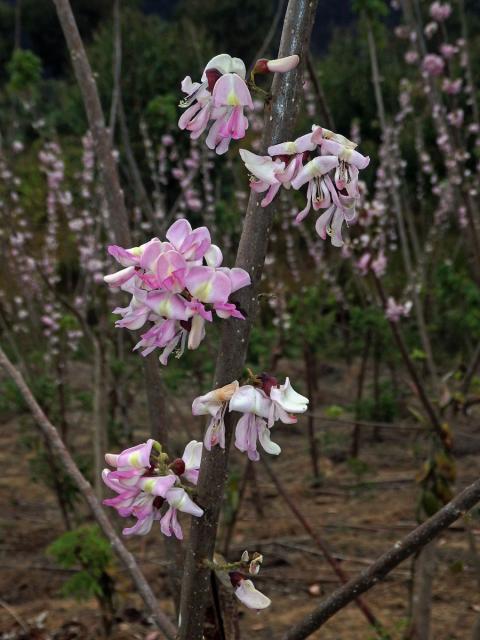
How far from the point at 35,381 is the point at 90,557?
1.83 m

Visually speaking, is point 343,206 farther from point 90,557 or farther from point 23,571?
point 23,571

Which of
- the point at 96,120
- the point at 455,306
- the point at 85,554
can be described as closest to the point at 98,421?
the point at 85,554

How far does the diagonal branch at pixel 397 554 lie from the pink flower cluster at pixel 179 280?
0.38m

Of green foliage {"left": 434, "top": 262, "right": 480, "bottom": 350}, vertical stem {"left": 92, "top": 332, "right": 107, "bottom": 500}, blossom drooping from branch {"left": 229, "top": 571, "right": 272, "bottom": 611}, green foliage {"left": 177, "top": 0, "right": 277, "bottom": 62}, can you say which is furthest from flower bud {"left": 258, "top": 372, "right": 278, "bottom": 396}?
green foliage {"left": 177, "top": 0, "right": 277, "bottom": 62}

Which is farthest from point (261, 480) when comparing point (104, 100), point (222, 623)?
point (104, 100)

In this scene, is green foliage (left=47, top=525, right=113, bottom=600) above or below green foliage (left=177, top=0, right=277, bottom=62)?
below

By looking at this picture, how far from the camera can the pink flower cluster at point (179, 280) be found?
0.83 meters

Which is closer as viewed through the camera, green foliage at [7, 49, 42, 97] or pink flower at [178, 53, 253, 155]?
pink flower at [178, 53, 253, 155]

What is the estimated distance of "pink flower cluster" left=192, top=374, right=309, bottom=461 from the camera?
0.87 meters

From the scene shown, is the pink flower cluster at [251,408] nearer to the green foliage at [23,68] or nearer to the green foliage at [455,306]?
the green foliage at [23,68]

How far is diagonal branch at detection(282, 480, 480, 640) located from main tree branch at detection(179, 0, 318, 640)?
201mm

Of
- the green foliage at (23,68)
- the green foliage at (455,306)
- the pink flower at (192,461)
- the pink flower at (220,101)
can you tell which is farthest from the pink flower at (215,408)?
the green foliage at (455,306)

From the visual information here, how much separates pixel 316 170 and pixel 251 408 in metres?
0.27

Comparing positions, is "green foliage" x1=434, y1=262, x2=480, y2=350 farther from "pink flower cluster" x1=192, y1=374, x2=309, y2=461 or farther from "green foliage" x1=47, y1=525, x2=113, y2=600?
"pink flower cluster" x1=192, y1=374, x2=309, y2=461
